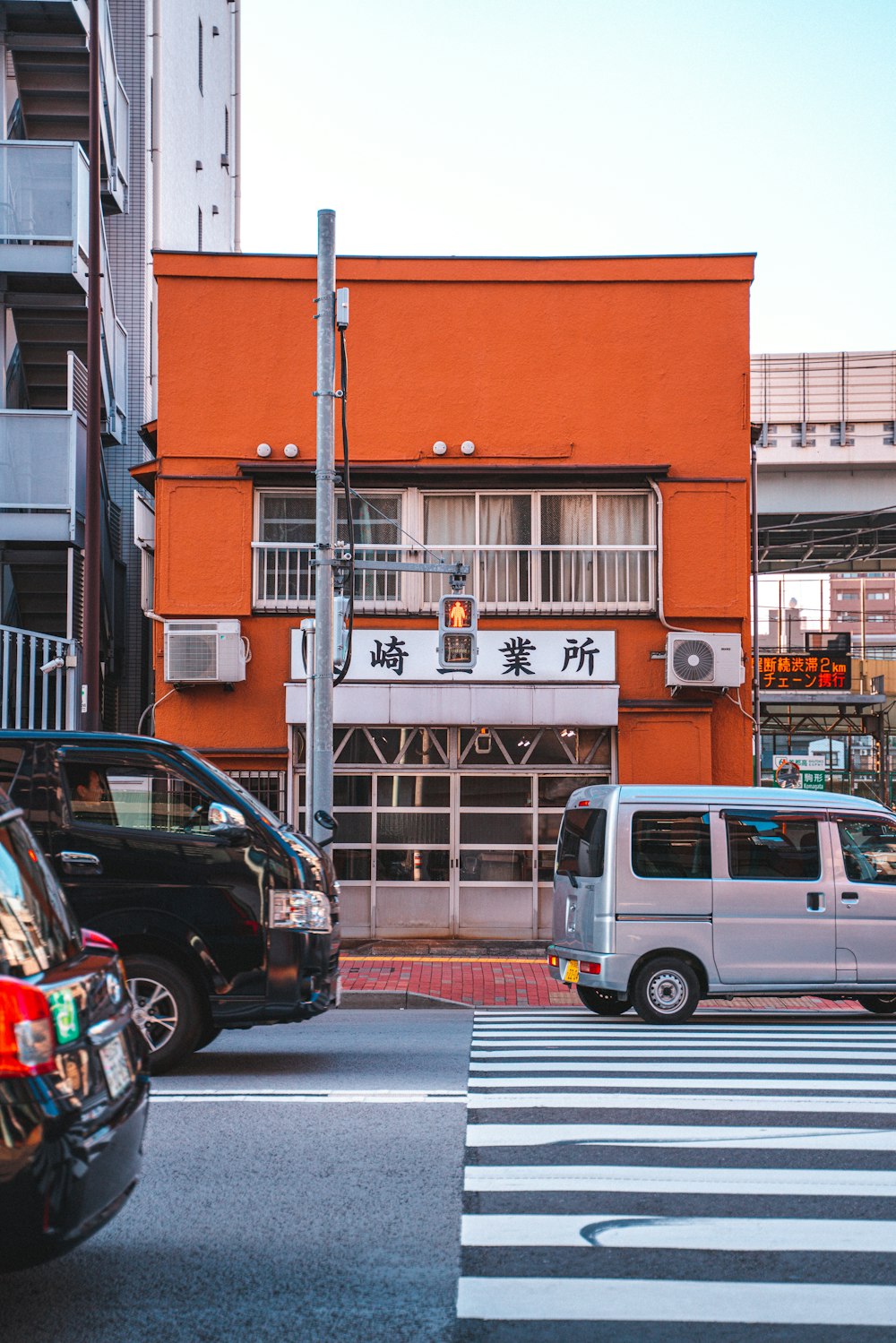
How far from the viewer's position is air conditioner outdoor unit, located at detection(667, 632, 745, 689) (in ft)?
58.3

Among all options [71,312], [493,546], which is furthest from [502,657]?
[71,312]

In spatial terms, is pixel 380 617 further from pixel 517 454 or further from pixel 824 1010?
pixel 824 1010

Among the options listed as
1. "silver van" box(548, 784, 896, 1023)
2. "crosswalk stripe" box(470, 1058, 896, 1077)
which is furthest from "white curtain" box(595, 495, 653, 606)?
"crosswalk stripe" box(470, 1058, 896, 1077)

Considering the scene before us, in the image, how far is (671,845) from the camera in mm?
12281

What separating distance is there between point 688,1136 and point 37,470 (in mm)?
13249

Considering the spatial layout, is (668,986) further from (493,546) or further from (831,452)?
(831,452)

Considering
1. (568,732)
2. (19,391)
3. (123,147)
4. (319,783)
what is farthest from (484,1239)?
(123,147)

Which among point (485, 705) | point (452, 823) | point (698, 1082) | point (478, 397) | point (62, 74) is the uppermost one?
point (62, 74)

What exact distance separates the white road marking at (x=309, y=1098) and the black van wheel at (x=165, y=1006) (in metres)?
0.33

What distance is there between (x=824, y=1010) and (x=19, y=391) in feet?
45.7

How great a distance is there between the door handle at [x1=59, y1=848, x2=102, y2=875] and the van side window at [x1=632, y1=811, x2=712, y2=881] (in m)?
5.37

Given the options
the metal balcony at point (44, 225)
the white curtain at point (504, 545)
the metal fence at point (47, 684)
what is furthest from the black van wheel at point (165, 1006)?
the metal balcony at point (44, 225)

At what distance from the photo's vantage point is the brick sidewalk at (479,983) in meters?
13.8

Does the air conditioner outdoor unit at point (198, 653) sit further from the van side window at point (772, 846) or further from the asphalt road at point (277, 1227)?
the asphalt road at point (277, 1227)
